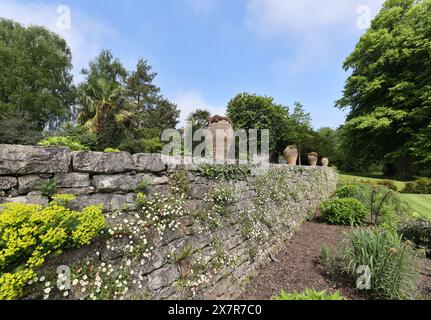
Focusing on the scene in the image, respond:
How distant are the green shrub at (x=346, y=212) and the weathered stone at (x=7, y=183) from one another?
236 inches

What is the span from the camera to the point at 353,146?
16109 mm

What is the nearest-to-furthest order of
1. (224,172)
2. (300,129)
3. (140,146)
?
(224,172), (140,146), (300,129)

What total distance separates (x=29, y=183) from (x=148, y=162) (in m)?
0.99

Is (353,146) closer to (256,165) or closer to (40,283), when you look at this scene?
(256,165)

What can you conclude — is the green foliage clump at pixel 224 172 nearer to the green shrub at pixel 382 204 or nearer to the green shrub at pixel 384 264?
the green shrub at pixel 384 264

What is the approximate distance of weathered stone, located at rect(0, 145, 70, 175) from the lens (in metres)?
1.46

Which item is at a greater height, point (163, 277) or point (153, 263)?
point (153, 263)

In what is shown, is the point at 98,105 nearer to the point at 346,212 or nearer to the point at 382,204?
the point at 346,212

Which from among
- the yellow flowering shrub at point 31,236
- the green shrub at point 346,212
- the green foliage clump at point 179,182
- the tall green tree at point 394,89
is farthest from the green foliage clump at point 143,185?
the tall green tree at point 394,89

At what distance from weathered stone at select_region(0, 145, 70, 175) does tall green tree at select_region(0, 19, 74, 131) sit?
68.4 ft

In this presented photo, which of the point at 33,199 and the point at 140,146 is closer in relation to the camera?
the point at 33,199

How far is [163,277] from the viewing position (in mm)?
1967

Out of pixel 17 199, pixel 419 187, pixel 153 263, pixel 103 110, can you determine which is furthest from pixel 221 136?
pixel 419 187
